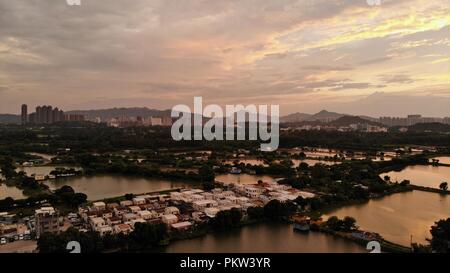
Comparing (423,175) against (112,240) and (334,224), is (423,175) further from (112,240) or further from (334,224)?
(112,240)

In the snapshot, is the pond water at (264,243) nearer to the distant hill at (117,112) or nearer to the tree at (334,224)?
the tree at (334,224)

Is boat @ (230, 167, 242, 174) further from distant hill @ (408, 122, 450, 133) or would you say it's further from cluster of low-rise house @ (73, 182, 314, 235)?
distant hill @ (408, 122, 450, 133)

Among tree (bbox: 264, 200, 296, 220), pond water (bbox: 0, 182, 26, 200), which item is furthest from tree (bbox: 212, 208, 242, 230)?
pond water (bbox: 0, 182, 26, 200)

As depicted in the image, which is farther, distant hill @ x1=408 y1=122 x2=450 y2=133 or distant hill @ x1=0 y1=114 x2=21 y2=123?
distant hill @ x1=0 y1=114 x2=21 y2=123

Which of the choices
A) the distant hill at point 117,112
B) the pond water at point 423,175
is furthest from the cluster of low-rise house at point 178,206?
the distant hill at point 117,112
